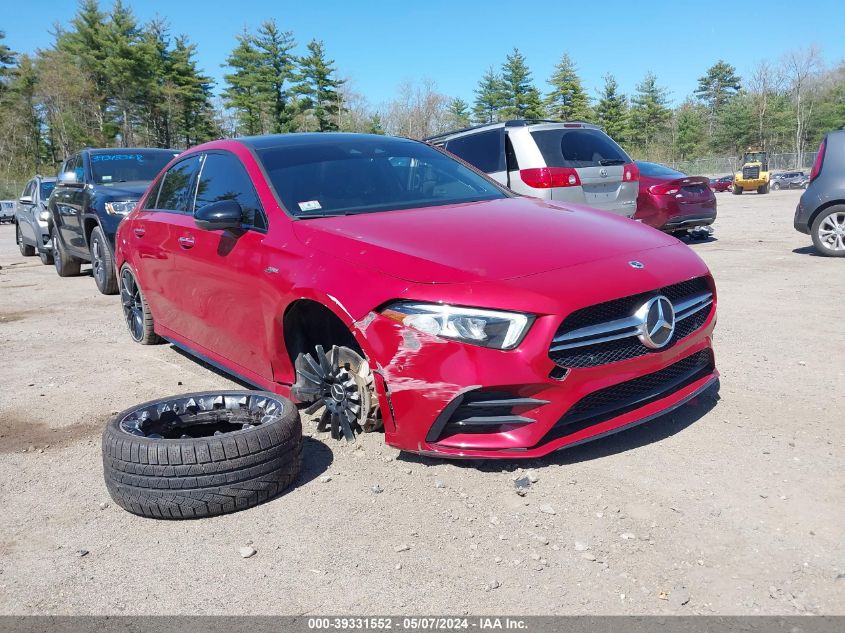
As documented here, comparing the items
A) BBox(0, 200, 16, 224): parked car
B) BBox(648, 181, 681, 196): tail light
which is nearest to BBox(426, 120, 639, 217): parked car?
BBox(648, 181, 681, 196): tail light

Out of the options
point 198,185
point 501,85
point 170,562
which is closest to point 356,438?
point 170,562

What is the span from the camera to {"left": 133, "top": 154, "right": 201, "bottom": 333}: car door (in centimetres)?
504

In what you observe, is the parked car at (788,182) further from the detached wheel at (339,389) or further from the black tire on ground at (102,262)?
the detached wheel at (339,389)

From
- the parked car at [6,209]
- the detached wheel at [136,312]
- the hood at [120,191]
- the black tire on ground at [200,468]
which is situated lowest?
the black tire on ground at [200,468]

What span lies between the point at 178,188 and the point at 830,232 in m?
8.61

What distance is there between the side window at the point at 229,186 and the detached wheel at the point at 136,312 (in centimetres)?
151

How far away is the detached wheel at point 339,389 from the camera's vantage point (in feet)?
11.5

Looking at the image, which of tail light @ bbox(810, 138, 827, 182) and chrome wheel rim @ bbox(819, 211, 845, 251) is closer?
chrome wheel rim @ bbox(819, 211, 845, 251)

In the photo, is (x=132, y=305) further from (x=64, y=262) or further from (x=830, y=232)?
(x=830, y=232)

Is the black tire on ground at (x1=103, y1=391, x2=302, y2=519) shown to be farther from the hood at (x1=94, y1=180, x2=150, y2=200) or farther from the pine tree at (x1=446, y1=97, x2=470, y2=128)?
the pine tree at (x1=446, y1=97, x2=470, y2=128)

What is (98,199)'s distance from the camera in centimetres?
877

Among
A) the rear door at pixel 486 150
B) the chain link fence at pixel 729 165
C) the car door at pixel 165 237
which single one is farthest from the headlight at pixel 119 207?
the chain link fence at pixel 729 165

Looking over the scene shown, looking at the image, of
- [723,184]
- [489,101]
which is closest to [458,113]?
[489,101]

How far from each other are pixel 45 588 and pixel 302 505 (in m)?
1.00
